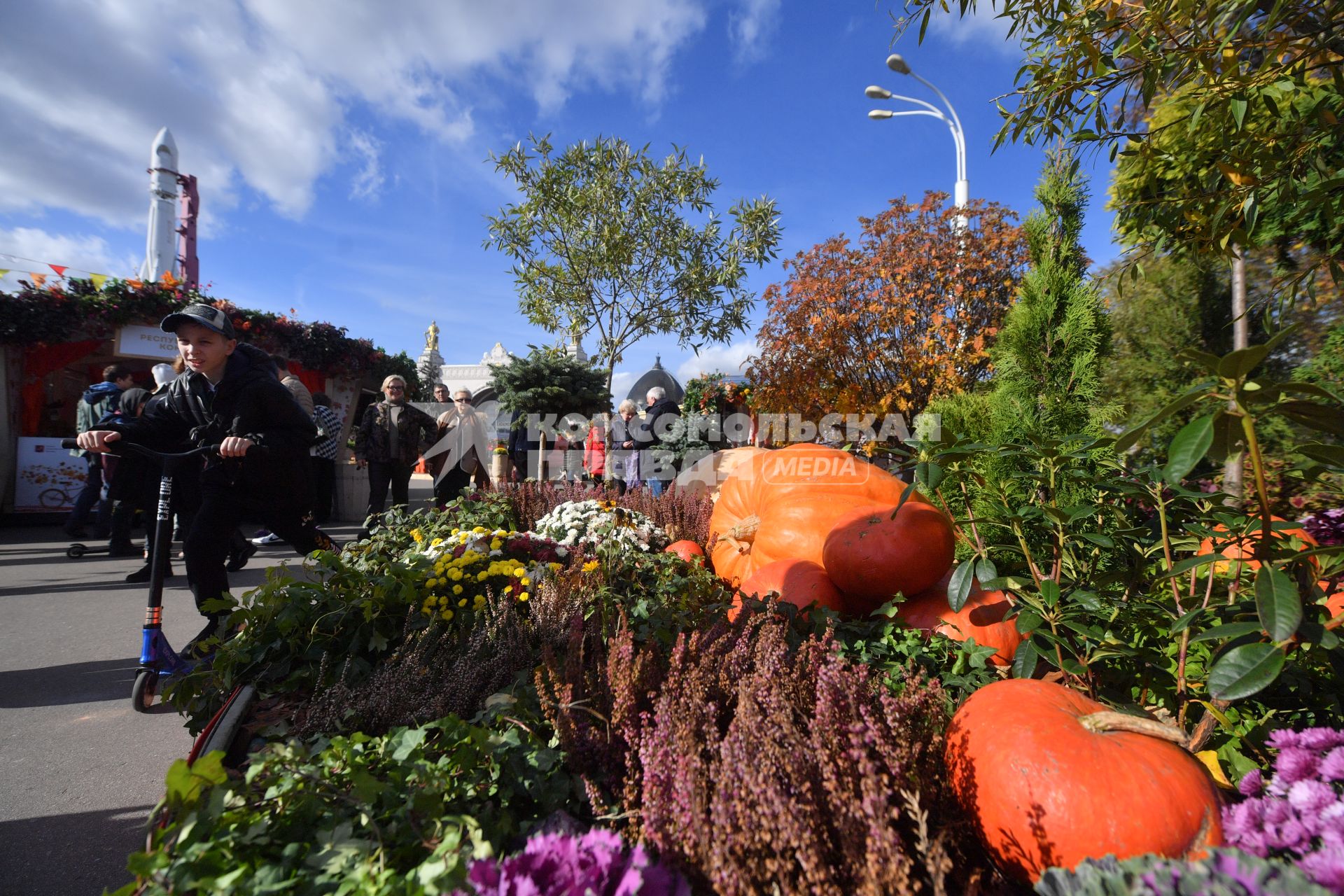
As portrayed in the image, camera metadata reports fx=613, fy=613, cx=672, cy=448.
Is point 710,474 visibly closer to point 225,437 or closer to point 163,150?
point 225,437

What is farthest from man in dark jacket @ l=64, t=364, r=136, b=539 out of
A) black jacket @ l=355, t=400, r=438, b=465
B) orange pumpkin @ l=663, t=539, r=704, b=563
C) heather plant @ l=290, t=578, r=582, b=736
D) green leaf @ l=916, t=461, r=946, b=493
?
green leaf @ l=916, t=461, r=946, b=493

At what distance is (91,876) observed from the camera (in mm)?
1647

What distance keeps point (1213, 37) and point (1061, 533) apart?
1544 millimetres

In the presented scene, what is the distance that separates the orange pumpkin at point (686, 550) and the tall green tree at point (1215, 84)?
2850mm

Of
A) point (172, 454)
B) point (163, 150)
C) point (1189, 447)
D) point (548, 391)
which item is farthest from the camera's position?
point (163, 150)

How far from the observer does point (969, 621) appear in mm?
1960

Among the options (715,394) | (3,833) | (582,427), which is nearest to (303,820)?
(3,833)

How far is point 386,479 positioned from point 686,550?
4081 millimetres

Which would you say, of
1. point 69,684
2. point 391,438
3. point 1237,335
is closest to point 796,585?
point 69,684

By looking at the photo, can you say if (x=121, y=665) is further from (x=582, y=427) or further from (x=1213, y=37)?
(x=582, y=427)

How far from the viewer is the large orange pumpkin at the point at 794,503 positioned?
10.1 feet

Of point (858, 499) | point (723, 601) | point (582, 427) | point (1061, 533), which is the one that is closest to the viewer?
point (1061, 533)

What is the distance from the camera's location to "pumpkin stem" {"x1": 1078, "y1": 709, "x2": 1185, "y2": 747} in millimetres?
1143

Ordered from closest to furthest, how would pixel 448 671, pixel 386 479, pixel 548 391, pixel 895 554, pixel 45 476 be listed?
pixel 448 671
pixel 895 554
pixel 386 479
pixel 45 476
pixel 548 391
